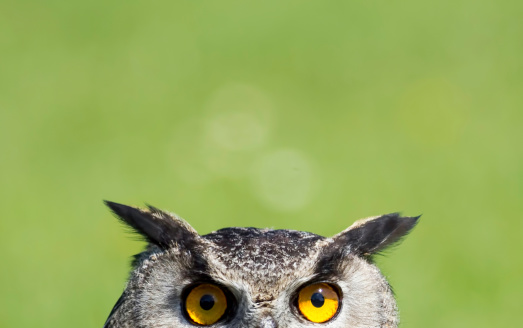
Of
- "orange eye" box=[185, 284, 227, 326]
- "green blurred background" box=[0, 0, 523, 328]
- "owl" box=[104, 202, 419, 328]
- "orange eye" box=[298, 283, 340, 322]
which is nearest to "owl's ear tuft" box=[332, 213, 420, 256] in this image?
"owl" box=[104, 202, 419, 328]

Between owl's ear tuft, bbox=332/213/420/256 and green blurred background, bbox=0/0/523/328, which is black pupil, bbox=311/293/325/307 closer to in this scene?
owl's ear tuft, bbox=332/213/420/256

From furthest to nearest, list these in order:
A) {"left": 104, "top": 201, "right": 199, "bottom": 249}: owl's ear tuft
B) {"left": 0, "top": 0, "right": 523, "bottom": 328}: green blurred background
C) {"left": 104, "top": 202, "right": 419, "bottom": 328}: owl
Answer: {"left": 0, "top": 0, "right": 523, "bottom": 328}: green blurred background, {"left": 104, "top": 201, "right": 199, "bottom": 249}: owl's ear tuft, {"left": 104, "top": 202, "right": 419, "bottom": 328}: owl

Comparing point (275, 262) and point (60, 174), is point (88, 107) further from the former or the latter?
point (275, 262)

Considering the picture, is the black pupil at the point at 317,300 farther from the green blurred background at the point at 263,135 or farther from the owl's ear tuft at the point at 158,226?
the green blurred background at the point at 263,135

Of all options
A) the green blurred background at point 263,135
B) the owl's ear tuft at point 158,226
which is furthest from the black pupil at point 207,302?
the green blurred background at point 263,135

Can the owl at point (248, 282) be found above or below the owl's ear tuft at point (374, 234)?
below

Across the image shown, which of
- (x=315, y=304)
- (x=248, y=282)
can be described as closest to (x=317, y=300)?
(x=315, y=304)

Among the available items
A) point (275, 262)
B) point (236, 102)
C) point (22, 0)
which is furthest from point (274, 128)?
point (275, 262)
